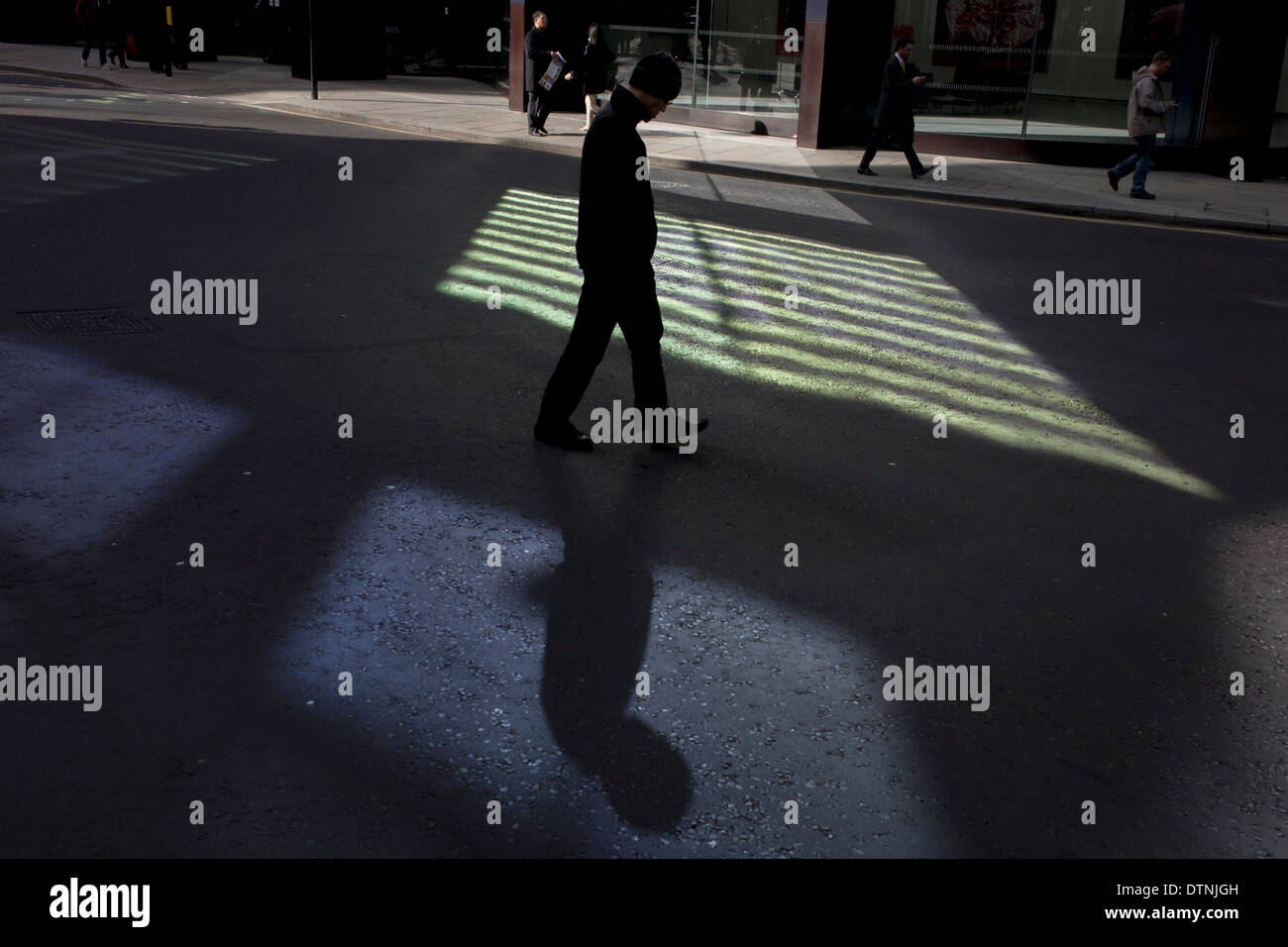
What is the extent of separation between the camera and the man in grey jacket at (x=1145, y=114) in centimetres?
1550

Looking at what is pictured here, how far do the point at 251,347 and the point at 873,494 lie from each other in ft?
14.4

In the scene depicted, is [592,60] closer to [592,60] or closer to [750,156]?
[592,60]

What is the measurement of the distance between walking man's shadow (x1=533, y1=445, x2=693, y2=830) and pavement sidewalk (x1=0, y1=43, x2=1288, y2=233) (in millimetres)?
11587

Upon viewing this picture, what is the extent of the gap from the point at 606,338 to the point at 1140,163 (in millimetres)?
12360

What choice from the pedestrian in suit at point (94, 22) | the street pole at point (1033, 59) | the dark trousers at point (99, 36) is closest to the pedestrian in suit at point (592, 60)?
the street pole at point (1033, 59)

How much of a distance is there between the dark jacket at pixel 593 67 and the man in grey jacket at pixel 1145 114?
31.4ft

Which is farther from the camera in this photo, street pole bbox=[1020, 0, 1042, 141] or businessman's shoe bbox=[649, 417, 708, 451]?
street pole bbox=[1020, 0, 1042, 141]

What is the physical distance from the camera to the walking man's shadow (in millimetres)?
3660

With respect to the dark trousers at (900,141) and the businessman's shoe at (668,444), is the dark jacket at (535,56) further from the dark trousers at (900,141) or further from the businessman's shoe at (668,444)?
the businessman's shoe at (668,444)

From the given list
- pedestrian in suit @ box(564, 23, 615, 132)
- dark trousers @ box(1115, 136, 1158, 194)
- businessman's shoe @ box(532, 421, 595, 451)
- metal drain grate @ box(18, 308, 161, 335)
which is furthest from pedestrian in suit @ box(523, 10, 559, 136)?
businessman's shoe @ box(532, 421, 595, 451)

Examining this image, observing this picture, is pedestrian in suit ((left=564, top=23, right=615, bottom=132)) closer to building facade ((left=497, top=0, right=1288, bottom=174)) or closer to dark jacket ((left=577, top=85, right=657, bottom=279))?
building facade ((left=497, top=0, right=1288, bottom=174))
